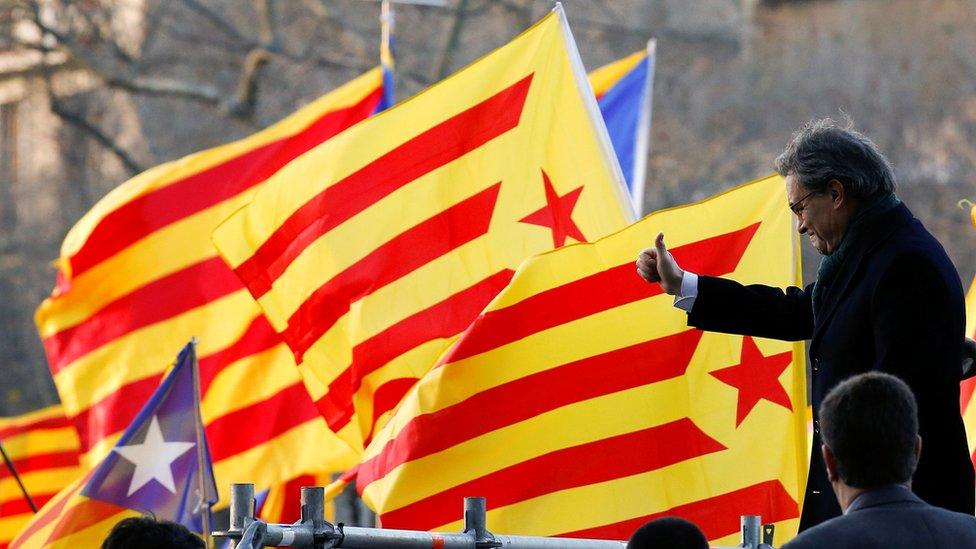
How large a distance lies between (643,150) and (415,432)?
5.09 m

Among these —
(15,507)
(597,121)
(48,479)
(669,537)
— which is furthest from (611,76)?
(669,537)

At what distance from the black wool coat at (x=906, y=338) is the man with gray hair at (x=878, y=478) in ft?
2.39

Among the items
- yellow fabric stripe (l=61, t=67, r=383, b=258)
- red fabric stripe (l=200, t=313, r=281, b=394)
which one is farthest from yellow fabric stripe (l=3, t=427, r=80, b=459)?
red fabric stripe (l=200, t=313, r=281, b=394)

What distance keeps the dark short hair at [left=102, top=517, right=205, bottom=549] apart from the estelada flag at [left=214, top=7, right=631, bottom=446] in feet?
11.4

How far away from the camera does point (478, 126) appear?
308 inches

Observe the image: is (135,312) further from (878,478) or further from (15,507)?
(878,478)

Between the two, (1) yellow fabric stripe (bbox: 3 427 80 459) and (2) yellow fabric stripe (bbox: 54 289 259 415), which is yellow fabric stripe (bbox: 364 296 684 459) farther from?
(1) yellow fabric stripe (bbox: 3 427 80 459)

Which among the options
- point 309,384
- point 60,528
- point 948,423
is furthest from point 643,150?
point 948,423

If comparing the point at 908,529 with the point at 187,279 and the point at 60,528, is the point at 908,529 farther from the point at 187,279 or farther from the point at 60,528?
the point at 187,279

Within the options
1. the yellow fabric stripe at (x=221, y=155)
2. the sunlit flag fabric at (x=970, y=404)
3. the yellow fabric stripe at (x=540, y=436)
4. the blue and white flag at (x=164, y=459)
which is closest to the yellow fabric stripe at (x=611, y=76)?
the yellow fabric stripe at (x=221, y=155)

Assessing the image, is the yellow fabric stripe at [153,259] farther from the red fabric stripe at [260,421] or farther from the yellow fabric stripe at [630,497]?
the yellow fabric stripe at [630,497]

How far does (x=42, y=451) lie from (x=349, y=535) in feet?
23.9

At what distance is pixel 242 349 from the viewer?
9.68 meters

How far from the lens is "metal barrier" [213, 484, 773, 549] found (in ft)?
13.2
